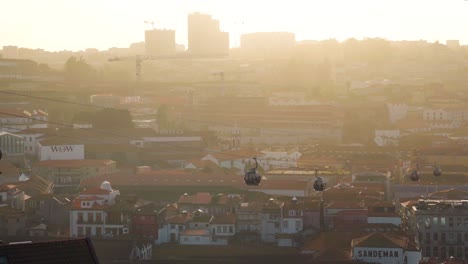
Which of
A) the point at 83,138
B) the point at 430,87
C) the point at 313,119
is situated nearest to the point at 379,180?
the point at 83,138

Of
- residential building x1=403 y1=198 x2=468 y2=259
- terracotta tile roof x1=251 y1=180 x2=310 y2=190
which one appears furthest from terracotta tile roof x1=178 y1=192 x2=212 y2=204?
residential building x1=403 y1=198 x2=468 y2=259

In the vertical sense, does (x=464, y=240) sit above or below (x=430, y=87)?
below

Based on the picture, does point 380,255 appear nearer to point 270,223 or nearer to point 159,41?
point 270,223

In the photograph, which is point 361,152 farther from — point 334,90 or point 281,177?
point 334,90

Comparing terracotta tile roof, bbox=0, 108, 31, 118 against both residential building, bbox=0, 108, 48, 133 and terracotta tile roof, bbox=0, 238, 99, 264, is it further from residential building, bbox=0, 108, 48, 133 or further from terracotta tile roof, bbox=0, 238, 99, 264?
terracotta tile roof, bbox=0, 238, 99, 264

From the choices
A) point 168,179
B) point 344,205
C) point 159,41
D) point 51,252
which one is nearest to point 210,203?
point 344,205

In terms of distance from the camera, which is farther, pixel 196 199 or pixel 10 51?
pixel 10 51
